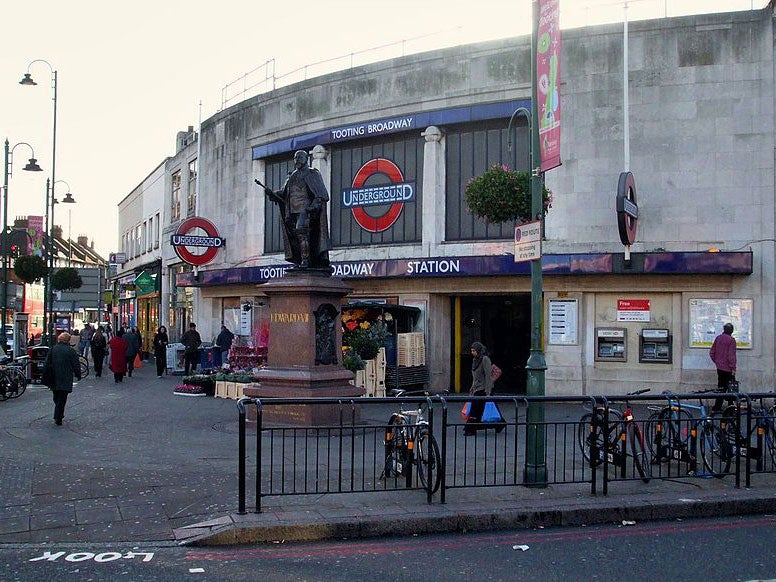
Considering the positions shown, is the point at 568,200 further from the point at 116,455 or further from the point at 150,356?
the point at 150,356

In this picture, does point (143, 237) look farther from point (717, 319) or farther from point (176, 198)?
point (717, 319)

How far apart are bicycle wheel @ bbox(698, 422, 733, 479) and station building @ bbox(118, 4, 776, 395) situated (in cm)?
899

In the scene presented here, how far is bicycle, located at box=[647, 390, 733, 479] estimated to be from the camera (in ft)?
31.7

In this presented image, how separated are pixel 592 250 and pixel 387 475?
38.8 ft

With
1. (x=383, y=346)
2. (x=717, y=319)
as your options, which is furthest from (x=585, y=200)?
(x=383, y=346)

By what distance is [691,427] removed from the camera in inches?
380

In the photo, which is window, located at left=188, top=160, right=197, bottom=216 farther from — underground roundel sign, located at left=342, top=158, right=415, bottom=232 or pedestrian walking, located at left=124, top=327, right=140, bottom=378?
underground roundel sign, located at left=342, top=158, right=415, bottom=232

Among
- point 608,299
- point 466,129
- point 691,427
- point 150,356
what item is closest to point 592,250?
point 608,299

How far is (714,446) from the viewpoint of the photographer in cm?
988

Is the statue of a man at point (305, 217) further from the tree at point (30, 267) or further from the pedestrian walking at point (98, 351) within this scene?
the tree at point (30, 267)

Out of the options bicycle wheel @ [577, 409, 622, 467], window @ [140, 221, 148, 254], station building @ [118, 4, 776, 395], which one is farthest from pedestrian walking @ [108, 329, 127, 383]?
window @ [140, 221, 148, 254]

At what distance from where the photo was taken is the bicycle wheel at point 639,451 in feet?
31.0

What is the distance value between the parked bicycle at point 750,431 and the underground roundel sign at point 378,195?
13.8 meters

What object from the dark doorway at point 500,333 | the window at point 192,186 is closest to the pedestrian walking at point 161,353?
the window at point 192,186
